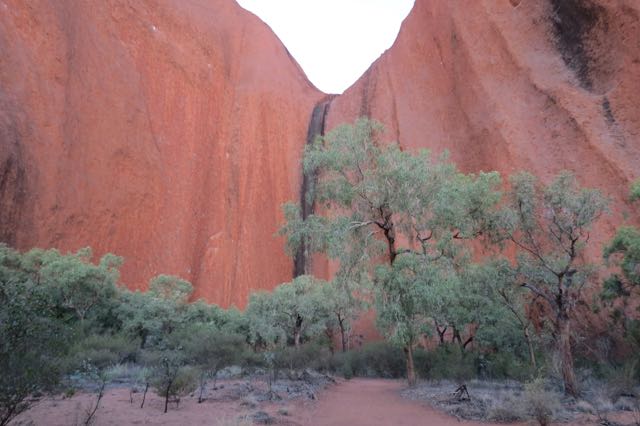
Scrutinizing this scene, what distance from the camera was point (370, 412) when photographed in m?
9.55

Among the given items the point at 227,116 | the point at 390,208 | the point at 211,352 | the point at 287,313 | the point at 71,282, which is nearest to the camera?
the point at 211,352

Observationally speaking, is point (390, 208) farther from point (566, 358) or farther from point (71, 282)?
point (71, 282)

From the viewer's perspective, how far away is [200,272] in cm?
2833

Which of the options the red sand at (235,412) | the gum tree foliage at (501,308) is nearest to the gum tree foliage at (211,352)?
the red sand at (235,412)

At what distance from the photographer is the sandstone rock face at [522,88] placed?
19.8 m

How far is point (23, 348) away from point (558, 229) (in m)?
11.2

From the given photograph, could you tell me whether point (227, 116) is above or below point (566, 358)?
above

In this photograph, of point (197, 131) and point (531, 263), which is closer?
point (531, 263)

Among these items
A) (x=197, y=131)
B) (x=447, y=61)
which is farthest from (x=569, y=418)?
(x=197, y=131)

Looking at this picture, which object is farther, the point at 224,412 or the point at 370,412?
the point at 370,412

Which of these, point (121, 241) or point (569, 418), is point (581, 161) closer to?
point (569, 418)

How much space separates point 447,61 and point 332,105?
423 inches

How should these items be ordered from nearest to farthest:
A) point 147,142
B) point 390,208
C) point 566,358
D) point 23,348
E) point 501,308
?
point 23,348, point 566,358, point 390,208, point 501,308, point 147,142

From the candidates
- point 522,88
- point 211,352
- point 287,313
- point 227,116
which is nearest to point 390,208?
point 211,352
